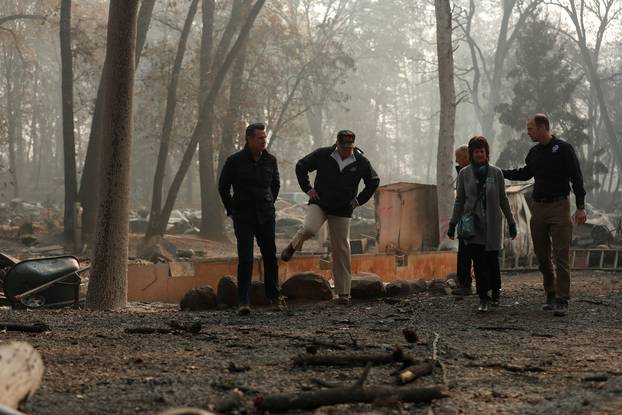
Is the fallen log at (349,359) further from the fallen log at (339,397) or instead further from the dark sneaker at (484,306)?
the dark sneaker at (484,306)

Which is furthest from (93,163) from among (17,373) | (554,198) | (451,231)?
(17,373)

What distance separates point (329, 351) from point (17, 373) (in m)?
2.95

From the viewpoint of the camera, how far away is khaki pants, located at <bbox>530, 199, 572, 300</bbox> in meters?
9.44

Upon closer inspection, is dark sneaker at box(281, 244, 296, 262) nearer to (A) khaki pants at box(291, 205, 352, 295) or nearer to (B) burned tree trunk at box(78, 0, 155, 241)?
(A) khaki pants at box(291, 205, 352, 295)

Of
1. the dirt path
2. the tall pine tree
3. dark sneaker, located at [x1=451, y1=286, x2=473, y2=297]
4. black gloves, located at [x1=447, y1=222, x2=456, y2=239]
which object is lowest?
the dirt path

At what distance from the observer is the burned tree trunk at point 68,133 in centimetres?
2317

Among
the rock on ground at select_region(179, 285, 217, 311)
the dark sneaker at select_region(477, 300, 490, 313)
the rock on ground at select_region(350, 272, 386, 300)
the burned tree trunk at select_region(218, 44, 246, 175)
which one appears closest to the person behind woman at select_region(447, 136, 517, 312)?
the dark sneaker at select_region(477, 300, 490, 313)

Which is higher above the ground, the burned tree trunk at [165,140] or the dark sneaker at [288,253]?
the burned tree trunk at [165,140]

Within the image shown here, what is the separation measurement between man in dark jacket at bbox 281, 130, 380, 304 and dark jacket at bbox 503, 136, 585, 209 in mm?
2046

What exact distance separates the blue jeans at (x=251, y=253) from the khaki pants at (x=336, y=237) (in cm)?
38

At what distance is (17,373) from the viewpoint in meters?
4.34

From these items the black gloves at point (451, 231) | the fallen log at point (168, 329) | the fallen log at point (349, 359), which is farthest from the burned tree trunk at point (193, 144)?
the fallen log at point (349, 359)

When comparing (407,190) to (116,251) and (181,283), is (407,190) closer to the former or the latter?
A: (181,283)

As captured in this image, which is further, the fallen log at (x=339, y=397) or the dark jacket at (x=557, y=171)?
the dark jacket at (x=557, y=171)
